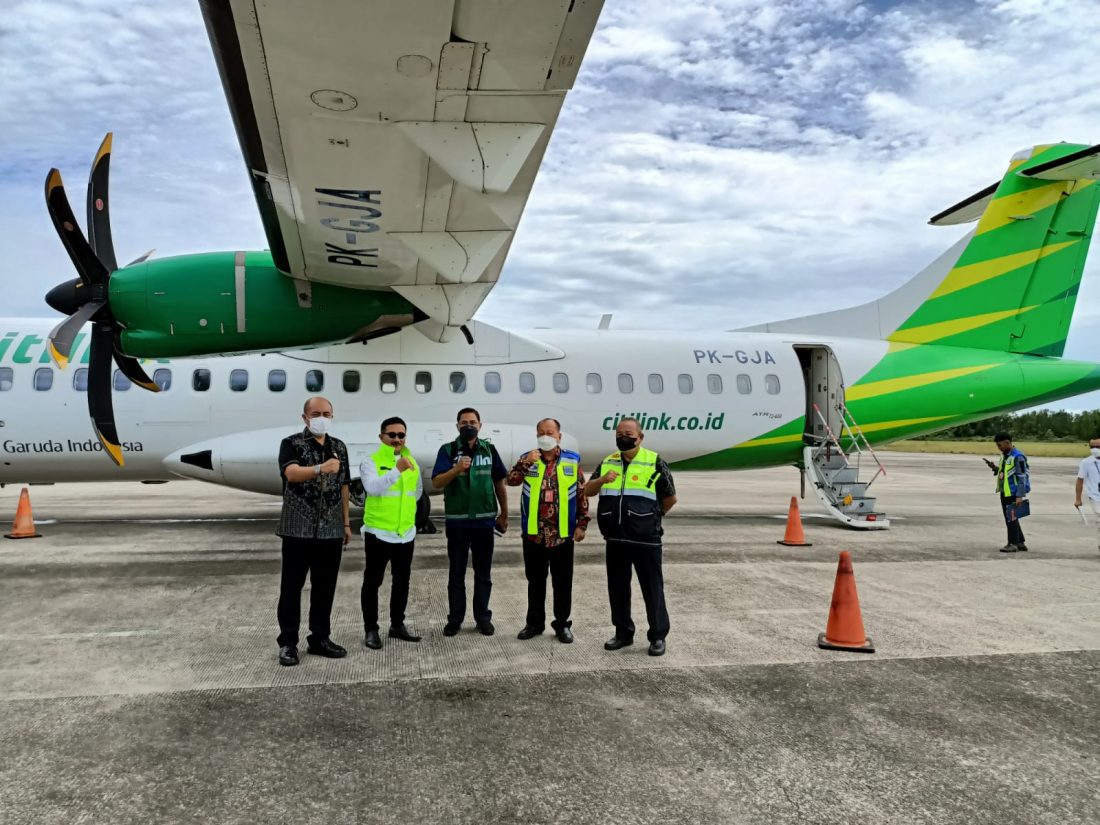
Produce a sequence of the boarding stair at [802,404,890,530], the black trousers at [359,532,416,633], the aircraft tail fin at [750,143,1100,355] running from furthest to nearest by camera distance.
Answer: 1. the aircraft tail fin at [750,143,1100,355]
2. the boarding stair at [802,404,890,530]
3. the black trousers at [359,532,416,633]

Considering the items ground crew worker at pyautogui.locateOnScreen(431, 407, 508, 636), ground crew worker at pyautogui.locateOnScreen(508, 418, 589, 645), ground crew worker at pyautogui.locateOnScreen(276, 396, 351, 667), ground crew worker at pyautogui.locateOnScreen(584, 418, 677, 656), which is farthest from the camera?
ground crew worker at pyautogui.locateOnScreen(431, 407, 508, 636)

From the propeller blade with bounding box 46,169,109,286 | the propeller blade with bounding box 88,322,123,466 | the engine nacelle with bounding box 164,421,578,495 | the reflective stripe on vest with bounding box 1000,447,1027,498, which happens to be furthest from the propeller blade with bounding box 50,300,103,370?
the reflective stripe on vest with bounding box 1000,447,1027,498

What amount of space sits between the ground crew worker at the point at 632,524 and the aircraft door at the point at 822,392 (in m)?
8.18

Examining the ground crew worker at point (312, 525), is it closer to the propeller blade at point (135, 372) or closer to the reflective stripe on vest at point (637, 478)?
the reflective stripe on vest at point (637, 478)

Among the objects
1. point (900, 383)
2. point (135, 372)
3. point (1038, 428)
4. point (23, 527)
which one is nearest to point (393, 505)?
point (135, 372)

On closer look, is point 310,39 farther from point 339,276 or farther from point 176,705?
point 339,276

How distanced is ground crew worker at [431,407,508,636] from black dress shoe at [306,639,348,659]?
879 mm

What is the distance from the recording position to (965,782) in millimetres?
3564

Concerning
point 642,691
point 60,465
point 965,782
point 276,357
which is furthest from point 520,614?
point 60,465

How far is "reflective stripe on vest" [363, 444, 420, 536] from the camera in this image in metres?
5.55

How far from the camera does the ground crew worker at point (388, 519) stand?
555cm

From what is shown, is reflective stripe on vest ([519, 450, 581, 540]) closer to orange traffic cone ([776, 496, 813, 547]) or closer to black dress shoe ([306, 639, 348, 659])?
black dress shoe ([306, 639, 348, 659])

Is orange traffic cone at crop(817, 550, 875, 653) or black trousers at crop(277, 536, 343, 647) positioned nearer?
black trousers at crop(277, 536, 343, 647)

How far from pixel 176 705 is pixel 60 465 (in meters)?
8.15
